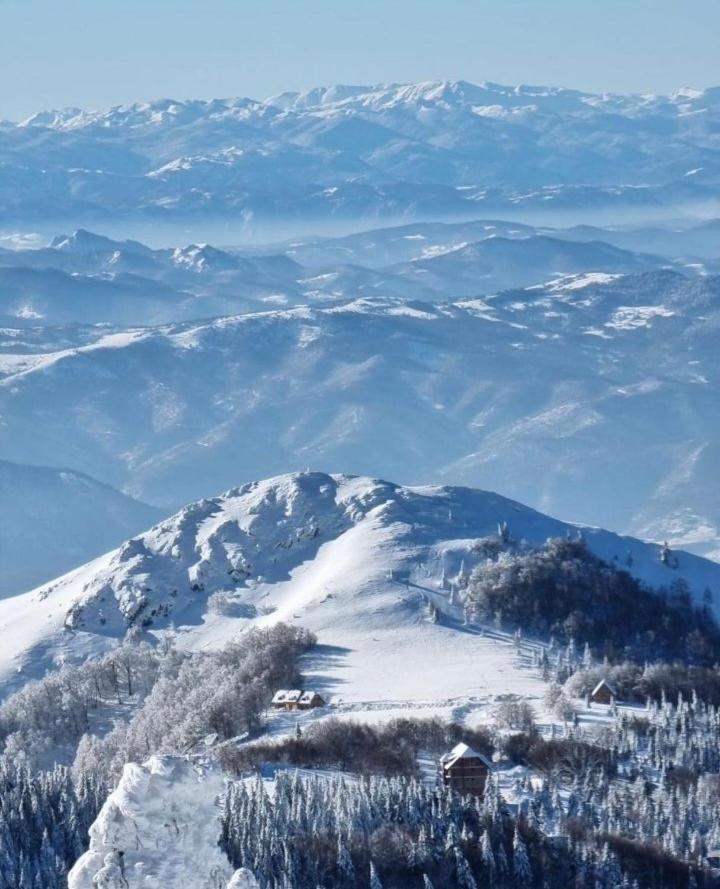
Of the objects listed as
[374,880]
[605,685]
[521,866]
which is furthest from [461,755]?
[605,685]

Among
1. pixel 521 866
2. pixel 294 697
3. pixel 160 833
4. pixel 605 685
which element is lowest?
pixel 521 866

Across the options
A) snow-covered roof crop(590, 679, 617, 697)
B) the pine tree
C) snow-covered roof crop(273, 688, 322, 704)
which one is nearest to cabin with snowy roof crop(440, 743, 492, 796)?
the pine tree

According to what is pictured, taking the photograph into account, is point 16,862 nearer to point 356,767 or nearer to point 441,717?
point 356,767

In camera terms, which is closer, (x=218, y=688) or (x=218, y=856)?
(x=218, y=856)

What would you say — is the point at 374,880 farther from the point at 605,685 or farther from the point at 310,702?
the point at 310,702

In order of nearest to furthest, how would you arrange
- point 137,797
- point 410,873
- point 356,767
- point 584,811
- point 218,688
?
point 137,797
point 410,873
point 584,811
point 356,767
point 218,688

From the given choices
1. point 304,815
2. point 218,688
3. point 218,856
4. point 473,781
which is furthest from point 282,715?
point 218,856

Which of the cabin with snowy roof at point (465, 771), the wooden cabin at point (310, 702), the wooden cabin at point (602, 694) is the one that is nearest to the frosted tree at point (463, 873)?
the cabin with snowy roof at point (465, 771)
